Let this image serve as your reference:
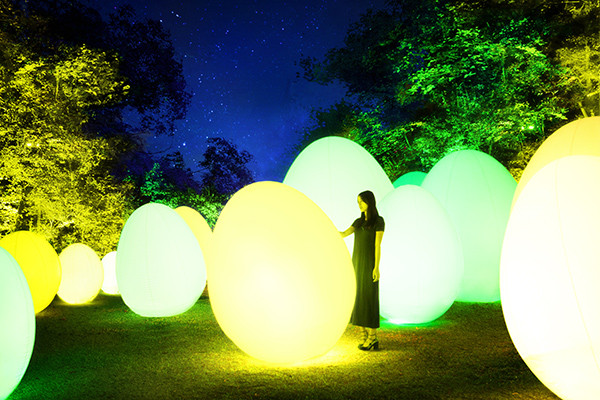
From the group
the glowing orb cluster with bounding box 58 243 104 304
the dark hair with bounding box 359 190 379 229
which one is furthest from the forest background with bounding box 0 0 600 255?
the dark hair with bounding box 359 190 379 229

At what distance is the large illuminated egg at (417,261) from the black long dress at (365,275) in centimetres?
130

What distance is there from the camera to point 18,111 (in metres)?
12.7

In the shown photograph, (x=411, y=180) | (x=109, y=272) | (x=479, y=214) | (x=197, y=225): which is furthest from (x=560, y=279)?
(x=109, y=272)

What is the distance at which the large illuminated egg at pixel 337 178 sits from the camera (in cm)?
890

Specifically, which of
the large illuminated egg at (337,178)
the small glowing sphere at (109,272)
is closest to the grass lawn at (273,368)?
the large illuminated egg at (337,178)

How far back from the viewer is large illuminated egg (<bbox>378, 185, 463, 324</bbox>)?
7.11 metres

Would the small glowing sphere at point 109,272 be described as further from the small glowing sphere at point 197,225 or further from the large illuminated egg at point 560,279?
the large illuminated egg at point 560,279

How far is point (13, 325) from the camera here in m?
4.27

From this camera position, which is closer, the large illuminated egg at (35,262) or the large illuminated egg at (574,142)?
the large illuminated egg at (574,142)

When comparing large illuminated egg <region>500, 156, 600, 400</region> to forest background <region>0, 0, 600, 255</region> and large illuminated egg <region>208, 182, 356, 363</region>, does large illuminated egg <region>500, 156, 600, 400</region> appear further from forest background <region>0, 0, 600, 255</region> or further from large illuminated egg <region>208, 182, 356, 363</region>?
forest background <region>0, 0, 600, 255</region>

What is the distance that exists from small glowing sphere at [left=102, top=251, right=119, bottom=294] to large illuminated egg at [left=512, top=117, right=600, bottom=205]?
11247mm

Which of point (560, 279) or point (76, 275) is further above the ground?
point (560, 279)

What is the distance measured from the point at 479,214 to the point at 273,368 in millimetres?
6024

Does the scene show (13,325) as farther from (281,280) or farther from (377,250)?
(377,250)
